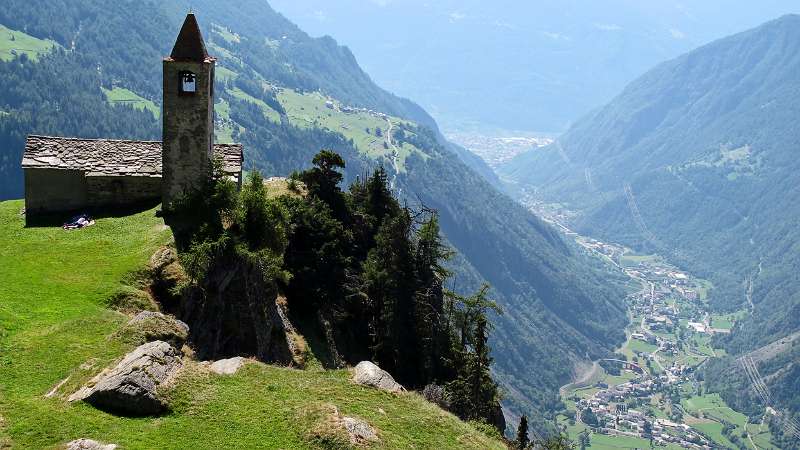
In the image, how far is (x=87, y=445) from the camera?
2633cm

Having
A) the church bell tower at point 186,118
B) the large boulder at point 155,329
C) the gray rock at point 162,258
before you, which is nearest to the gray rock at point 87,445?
the large boulder at point 155,329

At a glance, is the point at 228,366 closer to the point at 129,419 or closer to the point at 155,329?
the point at 155,329

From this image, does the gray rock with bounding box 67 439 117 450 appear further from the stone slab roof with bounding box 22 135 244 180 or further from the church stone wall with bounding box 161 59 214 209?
the stone slab roof with bounding box 22 135 244 180

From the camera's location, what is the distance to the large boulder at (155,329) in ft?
118

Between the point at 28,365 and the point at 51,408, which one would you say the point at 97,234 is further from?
the point at 51,408

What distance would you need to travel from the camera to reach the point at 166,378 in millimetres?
30906

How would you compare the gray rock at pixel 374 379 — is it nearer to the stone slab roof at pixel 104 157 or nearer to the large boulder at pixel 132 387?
the large boulder at pixel 132 387

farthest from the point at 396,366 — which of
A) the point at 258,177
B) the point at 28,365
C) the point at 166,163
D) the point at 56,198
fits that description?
the point at 28,365

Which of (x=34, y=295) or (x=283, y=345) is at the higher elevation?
(x=34, y=295)

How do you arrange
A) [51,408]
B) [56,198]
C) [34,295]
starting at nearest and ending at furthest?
1. [51,408]
2. [34,295]
3. [56,198]

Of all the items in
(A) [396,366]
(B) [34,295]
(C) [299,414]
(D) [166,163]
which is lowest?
(A) [396,366]

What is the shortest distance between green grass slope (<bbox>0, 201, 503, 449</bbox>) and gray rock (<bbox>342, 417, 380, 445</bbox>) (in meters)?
0.44

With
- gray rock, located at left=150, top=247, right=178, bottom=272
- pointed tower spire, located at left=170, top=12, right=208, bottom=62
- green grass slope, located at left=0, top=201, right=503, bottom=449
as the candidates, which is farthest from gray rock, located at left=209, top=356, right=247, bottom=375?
pointed tower spire, located at left=170, top=12, right=208, bottom=62

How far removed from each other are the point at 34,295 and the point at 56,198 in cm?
1601
